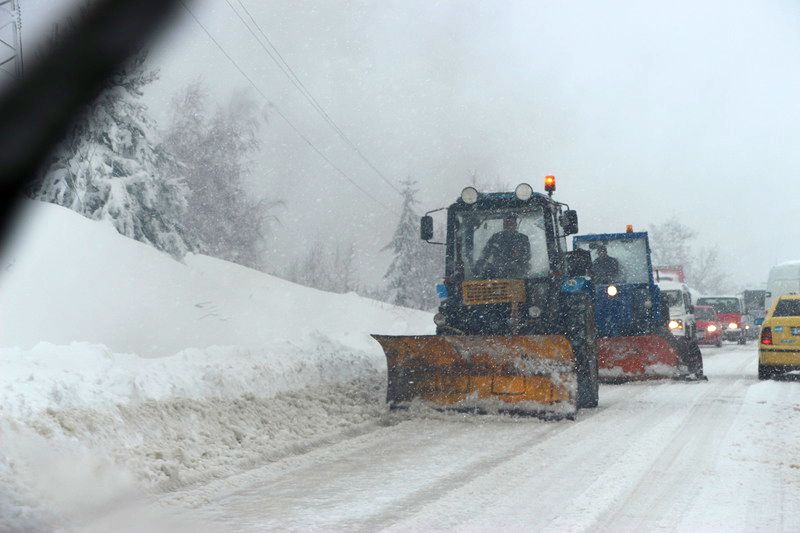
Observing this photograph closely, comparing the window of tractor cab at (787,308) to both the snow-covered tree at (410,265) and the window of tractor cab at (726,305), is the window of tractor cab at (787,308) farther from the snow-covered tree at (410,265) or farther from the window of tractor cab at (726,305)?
the snow-covered tree at (410,265)

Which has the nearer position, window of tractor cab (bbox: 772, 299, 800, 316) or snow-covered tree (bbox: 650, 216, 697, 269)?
window of tractor cab (bbox: 772, 299, 800, 316)

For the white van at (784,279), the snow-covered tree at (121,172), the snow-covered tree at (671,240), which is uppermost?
the snow-covered tree at (671,240)

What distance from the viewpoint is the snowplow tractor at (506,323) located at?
953 cm

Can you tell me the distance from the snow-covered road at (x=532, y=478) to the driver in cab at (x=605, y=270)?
654 cm

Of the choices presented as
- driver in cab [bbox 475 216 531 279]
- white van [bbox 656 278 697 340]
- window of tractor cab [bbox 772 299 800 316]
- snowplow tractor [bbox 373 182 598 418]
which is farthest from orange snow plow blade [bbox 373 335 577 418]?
white van [bbox 656 278 697 340]

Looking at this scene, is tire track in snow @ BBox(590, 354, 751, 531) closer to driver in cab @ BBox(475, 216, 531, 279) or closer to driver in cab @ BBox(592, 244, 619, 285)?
driver in cab @ BBox(475, 216, 531, 279)

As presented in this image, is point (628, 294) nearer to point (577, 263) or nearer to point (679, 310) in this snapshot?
point (679, 310)

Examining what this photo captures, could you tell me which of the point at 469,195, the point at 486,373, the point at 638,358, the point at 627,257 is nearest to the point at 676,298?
the point at 627,257

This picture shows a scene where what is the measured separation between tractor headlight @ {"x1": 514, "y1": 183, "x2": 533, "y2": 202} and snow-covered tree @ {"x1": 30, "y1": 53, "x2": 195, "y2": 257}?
1515cm

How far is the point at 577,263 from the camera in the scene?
35.5ft

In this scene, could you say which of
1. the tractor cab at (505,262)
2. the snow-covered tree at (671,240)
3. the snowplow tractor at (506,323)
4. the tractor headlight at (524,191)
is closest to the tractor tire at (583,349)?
the snowplow tractor at (506,323)

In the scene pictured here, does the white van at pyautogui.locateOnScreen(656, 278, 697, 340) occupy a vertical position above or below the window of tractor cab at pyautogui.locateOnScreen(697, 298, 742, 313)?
below

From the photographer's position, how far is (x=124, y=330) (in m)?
12.8

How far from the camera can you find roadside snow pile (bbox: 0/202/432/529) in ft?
19.6
